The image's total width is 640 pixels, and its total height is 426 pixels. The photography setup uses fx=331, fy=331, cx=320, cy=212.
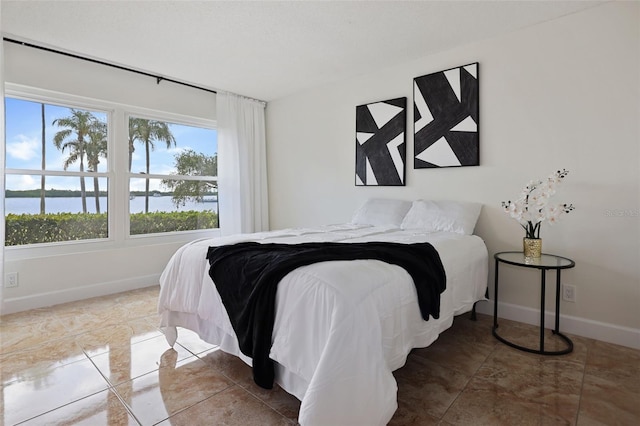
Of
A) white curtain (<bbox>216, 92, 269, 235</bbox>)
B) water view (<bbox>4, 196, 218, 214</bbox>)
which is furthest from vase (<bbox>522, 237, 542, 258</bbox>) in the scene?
water view (<bbox>4, 196, 218, 214</bbox>)

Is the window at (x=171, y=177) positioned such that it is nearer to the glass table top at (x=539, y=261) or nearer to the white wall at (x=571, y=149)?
the white wall at (x=571, y=149)

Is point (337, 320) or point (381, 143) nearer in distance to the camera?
point (337, 320)

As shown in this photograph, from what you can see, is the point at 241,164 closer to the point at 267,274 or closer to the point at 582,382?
the point at 267,274

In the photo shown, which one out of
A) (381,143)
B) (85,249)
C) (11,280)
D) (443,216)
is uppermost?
(381,143)

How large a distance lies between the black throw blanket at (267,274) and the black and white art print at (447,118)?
4.38 ft

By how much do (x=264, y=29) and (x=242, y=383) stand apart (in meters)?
2.58

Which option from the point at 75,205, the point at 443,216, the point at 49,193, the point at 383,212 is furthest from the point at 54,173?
the point at 443,216

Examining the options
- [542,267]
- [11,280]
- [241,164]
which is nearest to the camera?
[542,267]

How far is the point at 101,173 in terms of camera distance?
357 cm

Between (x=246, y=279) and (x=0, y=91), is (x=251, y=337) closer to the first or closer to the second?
(x=246, y=279)

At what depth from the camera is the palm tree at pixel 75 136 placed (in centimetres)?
336

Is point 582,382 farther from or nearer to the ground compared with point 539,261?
nearer to the ground

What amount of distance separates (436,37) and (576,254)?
6.74ft

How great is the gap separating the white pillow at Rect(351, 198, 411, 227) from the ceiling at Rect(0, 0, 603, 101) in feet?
4.67
